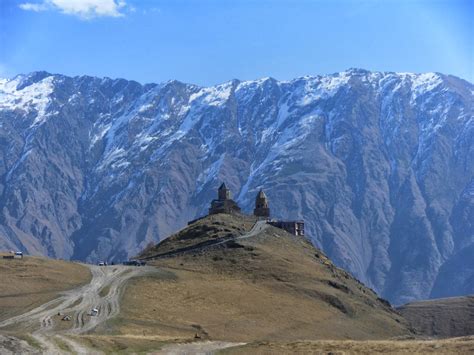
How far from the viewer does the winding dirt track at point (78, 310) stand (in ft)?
268

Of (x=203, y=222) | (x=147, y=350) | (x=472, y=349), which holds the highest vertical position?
(x=203, y=222)

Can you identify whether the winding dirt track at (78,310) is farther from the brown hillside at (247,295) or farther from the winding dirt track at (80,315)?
the brown hillside at (247,295)

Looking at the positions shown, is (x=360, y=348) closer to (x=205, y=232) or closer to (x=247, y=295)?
(x=247, y=295)

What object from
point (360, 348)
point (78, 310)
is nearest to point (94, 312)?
point (78, 310)

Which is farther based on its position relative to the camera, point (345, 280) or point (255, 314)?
→ point (345, 280)

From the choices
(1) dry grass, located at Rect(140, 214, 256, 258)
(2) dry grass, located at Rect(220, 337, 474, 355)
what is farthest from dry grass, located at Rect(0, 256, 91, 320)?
(2) dry grass, located at Rect(220, 337, 474, 355)

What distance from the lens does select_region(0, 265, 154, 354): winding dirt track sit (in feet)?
268

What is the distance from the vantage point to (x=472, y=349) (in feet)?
240

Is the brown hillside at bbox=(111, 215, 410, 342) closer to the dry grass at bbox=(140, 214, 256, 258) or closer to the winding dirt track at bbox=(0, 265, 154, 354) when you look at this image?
the dry grass at bbox=(140, 214, 256, 258)

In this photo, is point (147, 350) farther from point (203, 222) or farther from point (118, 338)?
point (203, 222)

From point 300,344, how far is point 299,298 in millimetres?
56482

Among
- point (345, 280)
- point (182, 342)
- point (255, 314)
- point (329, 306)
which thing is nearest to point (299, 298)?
point (329, 306)

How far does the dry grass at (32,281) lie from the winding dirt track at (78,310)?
1.90 meters

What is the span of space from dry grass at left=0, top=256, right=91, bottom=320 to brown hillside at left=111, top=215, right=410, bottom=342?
10584 mm
